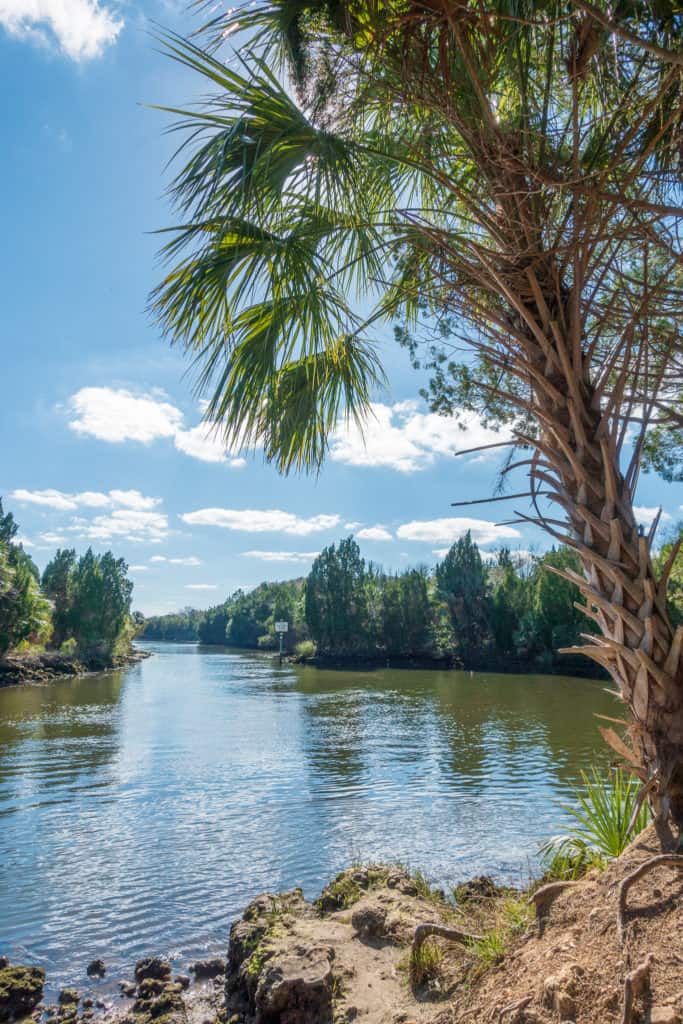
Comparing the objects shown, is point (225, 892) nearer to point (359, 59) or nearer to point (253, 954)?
point (253, 954)

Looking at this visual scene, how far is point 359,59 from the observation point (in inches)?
121

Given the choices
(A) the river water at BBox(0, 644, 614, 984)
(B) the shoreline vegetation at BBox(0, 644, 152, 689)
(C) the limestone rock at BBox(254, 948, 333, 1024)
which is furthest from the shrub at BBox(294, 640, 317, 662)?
(C) the limestone rock at BBox(254, 948, 333, 1024)

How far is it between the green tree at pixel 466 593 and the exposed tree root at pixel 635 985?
5339 centimetres

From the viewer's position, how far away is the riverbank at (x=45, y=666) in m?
36.4

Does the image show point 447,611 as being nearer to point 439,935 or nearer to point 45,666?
point 45,666

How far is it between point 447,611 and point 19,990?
54303 millimetres

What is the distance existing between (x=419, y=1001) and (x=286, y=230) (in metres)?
3.82

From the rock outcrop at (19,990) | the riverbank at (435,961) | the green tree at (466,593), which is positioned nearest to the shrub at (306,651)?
the green tree at (466,593)

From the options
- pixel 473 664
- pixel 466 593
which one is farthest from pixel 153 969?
pixel 466 593

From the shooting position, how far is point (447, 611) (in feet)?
187

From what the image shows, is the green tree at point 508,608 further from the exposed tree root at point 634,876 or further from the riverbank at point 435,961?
the exposed tree root at point 634,876

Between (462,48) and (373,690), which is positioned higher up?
(462,48)

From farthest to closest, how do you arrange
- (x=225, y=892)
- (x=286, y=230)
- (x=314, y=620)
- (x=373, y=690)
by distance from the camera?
(x=314, y=620) < (x=373, y=690) < (x=225, y=892) < (x=286, y=230)

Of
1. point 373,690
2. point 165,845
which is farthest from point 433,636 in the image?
point 165,845
